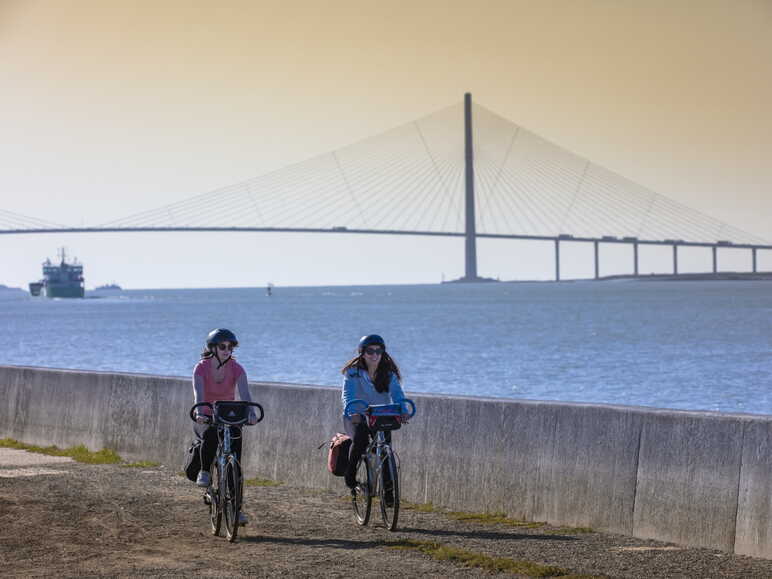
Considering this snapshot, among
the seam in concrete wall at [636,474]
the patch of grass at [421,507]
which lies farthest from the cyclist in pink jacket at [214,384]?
the seam in concrete wall at [636,474]

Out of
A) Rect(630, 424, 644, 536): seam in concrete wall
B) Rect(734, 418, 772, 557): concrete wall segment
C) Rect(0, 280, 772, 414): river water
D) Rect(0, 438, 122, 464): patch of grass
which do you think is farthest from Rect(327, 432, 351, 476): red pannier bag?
Rect(0, 280, 772, 414): river water

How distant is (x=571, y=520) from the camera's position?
964cm

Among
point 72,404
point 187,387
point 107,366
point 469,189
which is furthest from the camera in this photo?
point 469,189

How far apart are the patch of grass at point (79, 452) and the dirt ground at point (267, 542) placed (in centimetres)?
173

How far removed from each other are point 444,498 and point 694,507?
228 centimetres

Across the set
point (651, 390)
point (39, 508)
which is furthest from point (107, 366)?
point (39, 508)

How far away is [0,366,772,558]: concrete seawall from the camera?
341 inches

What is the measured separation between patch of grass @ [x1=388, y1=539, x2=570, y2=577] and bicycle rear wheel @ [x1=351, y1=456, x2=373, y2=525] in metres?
0.65

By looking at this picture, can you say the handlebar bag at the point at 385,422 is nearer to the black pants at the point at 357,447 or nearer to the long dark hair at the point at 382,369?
the black pants at the point at 357,447

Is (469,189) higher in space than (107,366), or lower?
higher

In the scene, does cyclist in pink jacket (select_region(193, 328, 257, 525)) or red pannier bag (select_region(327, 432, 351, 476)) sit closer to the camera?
cyclist in pink jacket (select_region(193, 328, 257, 525))

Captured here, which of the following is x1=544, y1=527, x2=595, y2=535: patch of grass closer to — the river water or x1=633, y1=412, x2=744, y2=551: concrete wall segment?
x1=633, y1=412, x2=744, y2=551: concrete wall segment

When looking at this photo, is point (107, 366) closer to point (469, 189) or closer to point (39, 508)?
point (39, 508)

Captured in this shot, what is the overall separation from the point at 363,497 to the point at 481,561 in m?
1.59
